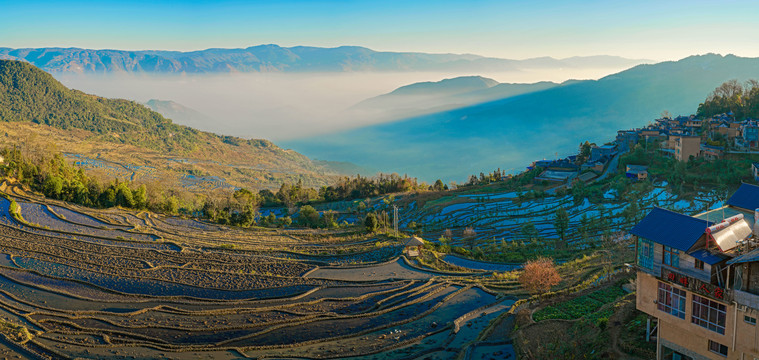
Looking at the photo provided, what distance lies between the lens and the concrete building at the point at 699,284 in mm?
13188

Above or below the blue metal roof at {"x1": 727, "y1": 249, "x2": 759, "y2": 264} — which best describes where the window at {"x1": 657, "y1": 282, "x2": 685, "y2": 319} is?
below

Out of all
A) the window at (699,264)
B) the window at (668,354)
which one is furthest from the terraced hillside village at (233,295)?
the window at (699,264)

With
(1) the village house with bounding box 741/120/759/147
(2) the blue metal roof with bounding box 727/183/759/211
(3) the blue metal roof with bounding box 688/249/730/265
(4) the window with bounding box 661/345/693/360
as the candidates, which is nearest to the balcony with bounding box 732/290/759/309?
(3) the blue metal roof with bounding box 688/249/730/265

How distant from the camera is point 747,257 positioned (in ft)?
42.3

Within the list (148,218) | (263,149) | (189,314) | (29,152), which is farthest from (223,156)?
(189,314)

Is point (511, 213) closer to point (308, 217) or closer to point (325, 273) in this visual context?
point (308, 217)

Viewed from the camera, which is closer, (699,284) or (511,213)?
(699,284)

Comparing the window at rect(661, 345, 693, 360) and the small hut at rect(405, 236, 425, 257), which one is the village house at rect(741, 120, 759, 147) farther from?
the window at rect(661, 345, 693, 360)

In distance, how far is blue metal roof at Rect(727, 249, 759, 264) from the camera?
12.7 metres

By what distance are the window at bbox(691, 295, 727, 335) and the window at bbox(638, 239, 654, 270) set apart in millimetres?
1481

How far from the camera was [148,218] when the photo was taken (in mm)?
47406

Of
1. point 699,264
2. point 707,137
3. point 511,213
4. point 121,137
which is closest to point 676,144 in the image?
point 707,137

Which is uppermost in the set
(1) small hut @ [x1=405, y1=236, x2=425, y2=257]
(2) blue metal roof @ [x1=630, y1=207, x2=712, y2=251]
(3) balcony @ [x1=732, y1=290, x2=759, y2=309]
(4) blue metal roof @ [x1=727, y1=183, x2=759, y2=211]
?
(4) blue metal roof @ [x1=727, y1=183, x2=759, y2=211]

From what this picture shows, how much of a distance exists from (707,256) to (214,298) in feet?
71.4
